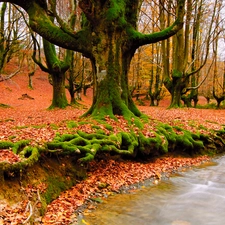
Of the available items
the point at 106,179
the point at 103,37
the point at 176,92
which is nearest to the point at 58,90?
the point at 103,37

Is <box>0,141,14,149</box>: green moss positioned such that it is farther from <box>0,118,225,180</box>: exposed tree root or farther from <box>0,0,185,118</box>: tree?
<box>0,0,185,118</box>: tree

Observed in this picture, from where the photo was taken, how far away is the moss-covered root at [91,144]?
626 cm

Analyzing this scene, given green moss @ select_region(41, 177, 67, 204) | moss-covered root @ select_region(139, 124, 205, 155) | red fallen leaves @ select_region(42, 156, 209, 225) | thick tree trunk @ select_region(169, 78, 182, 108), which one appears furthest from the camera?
thick tree trunk @ select_region(169, 78, 182, 108)

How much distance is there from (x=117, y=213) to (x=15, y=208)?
195 cm

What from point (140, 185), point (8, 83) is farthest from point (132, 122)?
point (8, 83)

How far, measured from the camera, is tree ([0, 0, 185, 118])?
31.9 feet

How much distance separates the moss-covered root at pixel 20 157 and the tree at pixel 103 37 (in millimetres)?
4191

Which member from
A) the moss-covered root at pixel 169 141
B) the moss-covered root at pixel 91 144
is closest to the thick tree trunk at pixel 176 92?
the moss-covered root at pixel 169 141

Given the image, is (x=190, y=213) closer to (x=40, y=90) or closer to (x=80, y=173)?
(x=80, y=173)

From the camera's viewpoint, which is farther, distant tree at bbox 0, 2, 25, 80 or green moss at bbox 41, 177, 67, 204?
distant tree at bbox 0, 2, 25, 80

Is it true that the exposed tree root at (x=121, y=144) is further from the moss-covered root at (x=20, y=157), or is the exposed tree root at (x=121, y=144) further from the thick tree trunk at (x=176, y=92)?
the thick tree trunk at (x=176, y=92)

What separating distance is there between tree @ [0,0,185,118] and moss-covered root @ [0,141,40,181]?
13.8 ft

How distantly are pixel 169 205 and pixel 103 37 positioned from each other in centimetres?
667

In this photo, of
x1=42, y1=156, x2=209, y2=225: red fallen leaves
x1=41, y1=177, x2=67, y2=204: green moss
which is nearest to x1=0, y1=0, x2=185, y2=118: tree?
x1=42, y1=156, x2=209, y2=225: red fallen leaves
